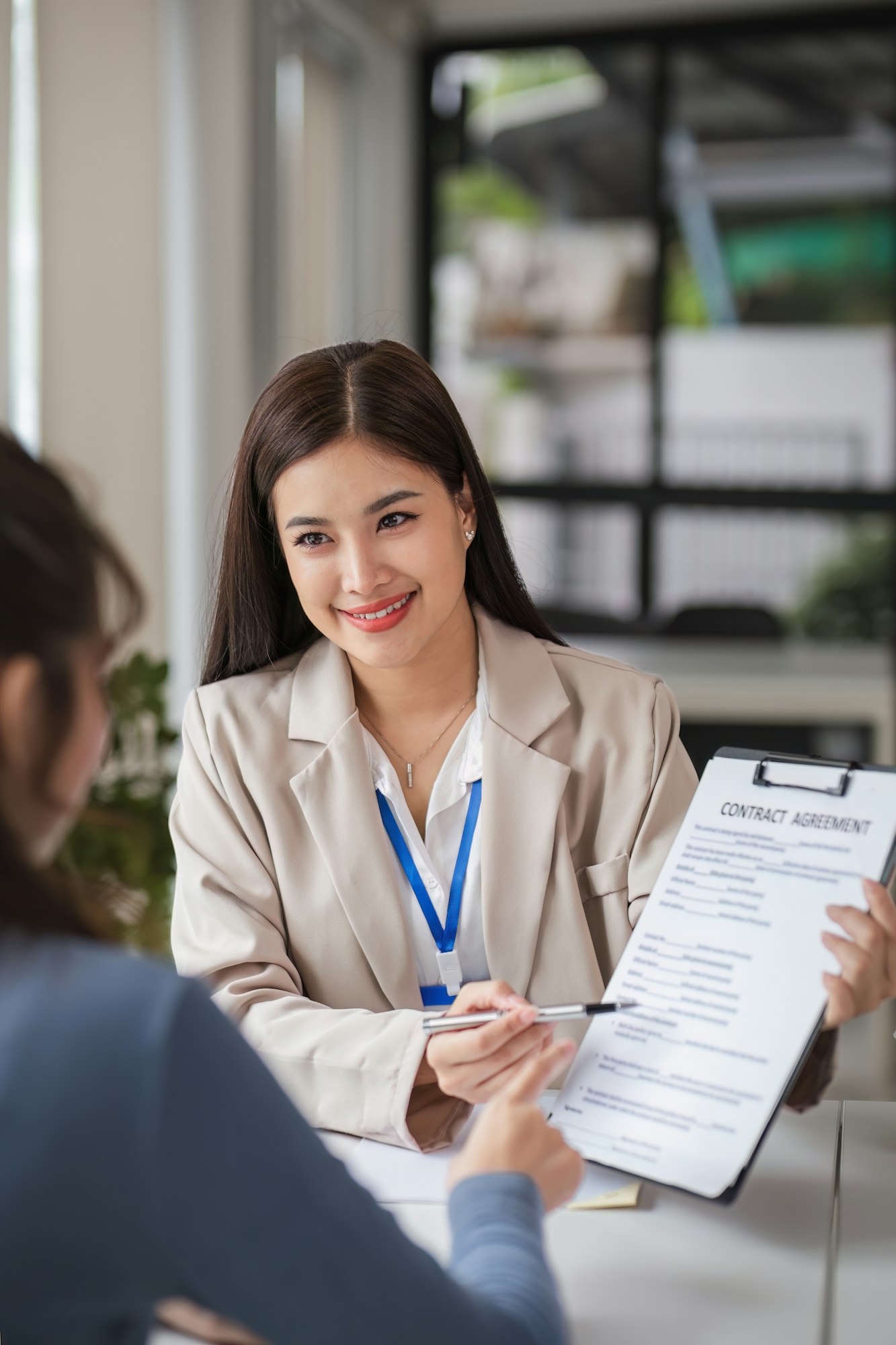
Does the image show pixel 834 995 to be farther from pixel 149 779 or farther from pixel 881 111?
pixel 881 111

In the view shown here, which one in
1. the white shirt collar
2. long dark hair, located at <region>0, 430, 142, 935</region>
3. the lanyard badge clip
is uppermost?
long dark hair, located at <region>0, 430, 142, 935</region>

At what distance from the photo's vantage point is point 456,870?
1.54m

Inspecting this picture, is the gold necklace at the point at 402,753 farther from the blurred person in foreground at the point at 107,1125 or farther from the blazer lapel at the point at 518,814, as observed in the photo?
the blurred person in foreground at the point at 107,1125

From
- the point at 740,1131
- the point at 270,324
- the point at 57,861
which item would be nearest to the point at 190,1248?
the point at 740,1131

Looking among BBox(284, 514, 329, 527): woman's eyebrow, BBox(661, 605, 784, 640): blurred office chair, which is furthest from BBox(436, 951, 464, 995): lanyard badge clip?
BBox(661, 605, 784, 640): blurred office chair

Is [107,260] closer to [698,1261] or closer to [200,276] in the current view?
[200,276]

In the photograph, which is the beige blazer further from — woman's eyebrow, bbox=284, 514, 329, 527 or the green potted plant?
the green potted plant

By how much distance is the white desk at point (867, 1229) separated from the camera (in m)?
0.94

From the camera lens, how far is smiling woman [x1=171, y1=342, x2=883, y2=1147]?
1.49 m

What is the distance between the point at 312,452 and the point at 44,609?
2.74ft

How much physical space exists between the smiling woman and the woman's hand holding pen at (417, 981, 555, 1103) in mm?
275

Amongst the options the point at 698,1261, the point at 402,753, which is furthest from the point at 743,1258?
the point at 402,753

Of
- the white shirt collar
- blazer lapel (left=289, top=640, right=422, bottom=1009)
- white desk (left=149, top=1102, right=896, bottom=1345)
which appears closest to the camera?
white desk (left=149, top=1102, right=896, bottom=1345)

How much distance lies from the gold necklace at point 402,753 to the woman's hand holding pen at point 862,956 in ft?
2.06
